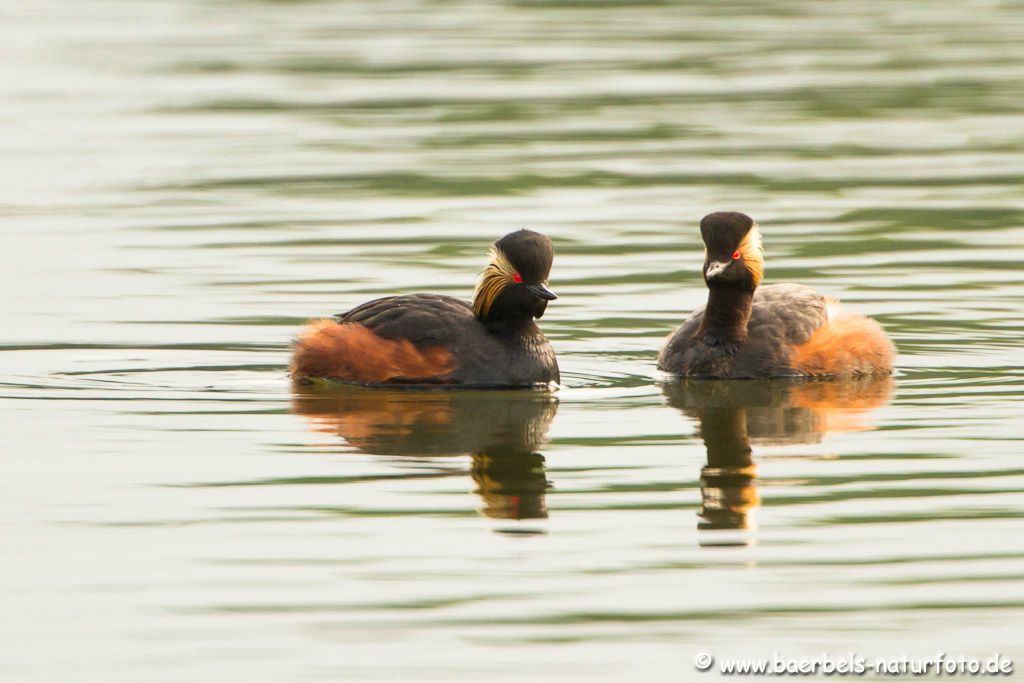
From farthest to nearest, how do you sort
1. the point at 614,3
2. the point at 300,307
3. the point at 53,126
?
1. the point at 614,3
2. the point at 53,126
3. the point at 300,307

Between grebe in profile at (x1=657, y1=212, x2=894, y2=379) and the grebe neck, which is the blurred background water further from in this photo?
the grebe neck

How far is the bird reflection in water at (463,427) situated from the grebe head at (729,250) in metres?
1.46

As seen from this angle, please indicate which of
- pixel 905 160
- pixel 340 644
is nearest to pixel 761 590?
pixel 340 644

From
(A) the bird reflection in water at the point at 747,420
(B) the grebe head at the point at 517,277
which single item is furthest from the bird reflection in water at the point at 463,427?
(A) the bird reflection in water at the point at 747,420

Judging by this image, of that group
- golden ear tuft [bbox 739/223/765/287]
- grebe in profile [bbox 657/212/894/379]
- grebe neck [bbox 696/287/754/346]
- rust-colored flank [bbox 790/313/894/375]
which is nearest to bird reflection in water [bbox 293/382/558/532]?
grebe in profile [bbox 657/212/894/379]

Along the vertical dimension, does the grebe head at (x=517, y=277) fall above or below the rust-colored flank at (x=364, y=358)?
above

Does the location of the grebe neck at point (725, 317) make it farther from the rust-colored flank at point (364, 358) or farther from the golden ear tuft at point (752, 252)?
the rust-colored flank at point (364, 358)

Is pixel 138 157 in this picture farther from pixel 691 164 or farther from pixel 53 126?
pixel 691 164

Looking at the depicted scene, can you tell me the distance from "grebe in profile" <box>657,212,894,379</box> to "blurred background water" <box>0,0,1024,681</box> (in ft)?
0.92

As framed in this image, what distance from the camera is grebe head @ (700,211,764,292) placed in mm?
13750

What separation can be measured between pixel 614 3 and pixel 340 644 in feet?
126

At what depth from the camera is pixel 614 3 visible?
45.2 metres

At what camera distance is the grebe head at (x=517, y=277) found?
13.3m

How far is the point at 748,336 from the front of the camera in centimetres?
1391
